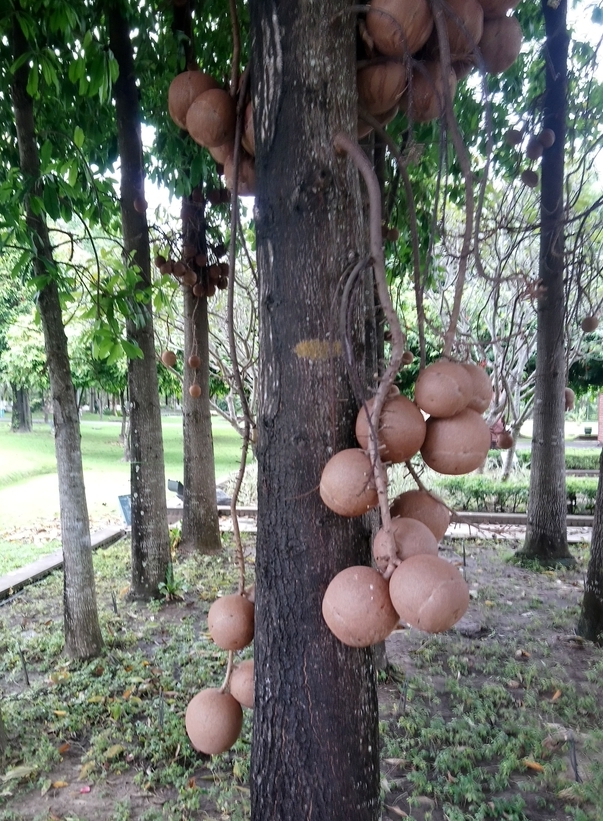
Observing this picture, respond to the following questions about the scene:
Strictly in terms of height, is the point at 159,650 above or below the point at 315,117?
below

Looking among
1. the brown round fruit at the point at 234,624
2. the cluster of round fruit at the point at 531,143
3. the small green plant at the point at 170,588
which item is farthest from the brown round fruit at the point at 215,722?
the cluster of round fruit at the point at 531,143

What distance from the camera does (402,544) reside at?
1.14 m

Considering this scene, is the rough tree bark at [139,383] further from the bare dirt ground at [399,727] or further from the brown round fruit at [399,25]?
the brown round fruit at [399,25]

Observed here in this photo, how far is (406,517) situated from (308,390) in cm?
→ 37

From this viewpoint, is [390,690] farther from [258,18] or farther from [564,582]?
[258,18]

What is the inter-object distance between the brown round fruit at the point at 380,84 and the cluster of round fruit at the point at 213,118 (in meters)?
0.31

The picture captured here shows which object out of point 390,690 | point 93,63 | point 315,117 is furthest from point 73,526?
point 315,117

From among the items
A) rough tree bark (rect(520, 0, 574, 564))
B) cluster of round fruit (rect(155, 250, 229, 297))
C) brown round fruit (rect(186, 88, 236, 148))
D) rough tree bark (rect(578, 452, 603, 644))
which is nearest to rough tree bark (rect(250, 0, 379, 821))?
brown round fruit (rect(186, 88, 236, 148))

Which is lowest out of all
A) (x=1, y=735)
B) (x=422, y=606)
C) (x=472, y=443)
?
(x=1, y=735)

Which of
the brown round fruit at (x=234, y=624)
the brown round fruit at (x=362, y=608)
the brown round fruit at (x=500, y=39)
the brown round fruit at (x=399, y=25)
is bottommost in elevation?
the brown round fruit at (x=234, y=624)

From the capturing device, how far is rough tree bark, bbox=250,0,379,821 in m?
1.33

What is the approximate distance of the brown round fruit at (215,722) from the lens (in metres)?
1.59

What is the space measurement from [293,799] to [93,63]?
3095 millimetres

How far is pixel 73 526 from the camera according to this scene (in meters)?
4.02
